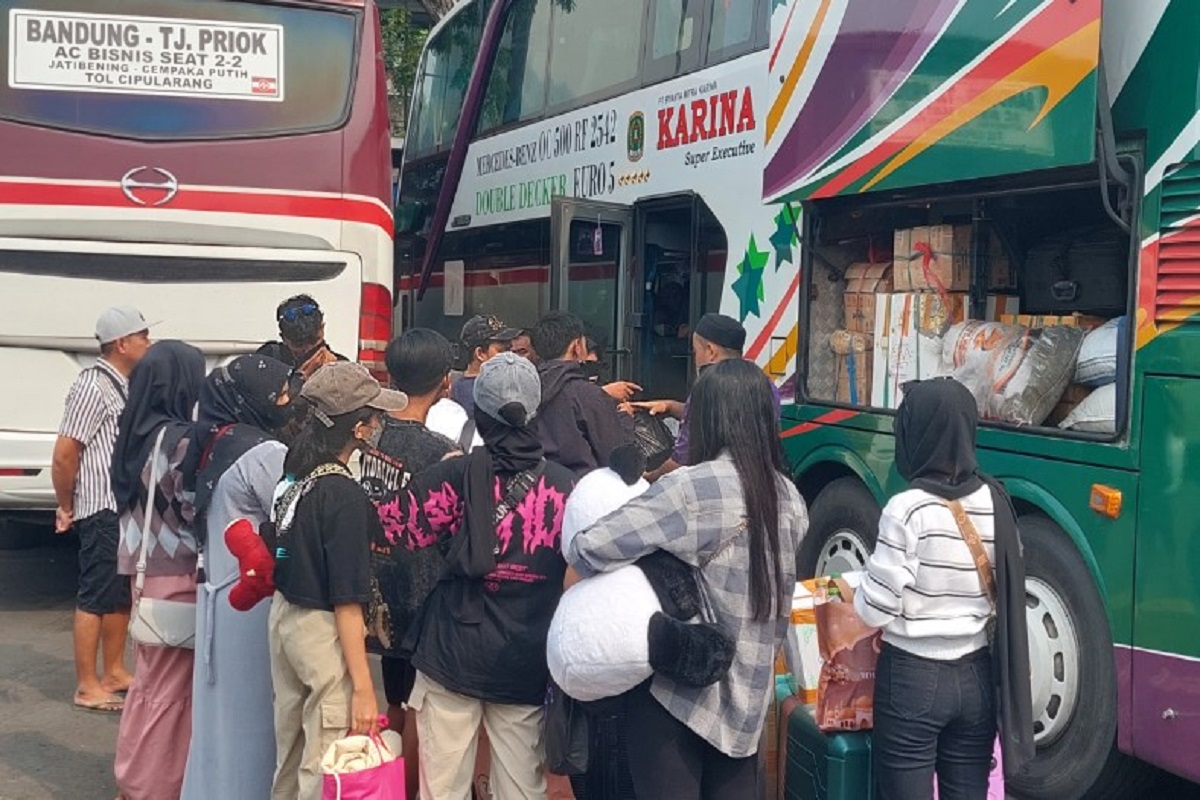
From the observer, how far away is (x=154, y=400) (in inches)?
182

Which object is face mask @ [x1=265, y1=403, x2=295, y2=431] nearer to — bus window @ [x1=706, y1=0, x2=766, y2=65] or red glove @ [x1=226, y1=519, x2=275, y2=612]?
red glove @ [x1=226, y1=519, x2=275, y2=612]

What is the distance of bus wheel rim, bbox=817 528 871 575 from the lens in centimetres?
559

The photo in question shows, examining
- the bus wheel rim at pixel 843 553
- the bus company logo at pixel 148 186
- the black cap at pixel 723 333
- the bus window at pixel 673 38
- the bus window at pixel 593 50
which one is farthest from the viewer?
the bus window at pixel 593 50

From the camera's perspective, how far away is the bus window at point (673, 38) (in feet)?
23.7

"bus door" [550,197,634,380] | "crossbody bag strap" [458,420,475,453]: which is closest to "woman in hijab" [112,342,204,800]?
"crossbody bag strap" [458,420,475,453]

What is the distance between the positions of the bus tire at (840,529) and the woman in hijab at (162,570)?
244cm

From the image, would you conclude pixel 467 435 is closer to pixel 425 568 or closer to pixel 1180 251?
pixel 425 568

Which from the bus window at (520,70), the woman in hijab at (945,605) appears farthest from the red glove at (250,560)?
the bus window at (520,70)

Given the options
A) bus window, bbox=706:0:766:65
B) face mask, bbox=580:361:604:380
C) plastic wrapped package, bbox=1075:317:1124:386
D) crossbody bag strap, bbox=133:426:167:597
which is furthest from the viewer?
bus window, bbox=706:0:766:65

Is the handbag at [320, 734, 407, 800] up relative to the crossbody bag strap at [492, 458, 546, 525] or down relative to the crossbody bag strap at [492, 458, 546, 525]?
down

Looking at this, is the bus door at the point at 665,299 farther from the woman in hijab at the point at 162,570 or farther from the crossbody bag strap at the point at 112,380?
the woman in hijab at the point at 162,570

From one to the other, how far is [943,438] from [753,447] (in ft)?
1.64

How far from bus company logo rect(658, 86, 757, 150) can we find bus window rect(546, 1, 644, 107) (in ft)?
2.06

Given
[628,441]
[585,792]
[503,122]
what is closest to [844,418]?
[628,441]
